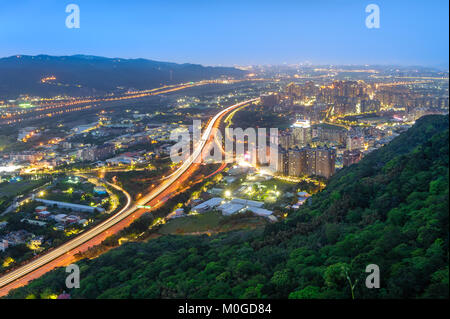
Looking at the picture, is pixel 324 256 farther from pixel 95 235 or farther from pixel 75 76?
pixel 75 76

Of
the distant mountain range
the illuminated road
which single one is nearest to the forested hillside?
the illuminated road

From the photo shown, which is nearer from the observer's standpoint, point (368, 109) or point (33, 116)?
point (368, 109)

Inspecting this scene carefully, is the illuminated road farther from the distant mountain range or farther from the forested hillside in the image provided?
the distant mountain range

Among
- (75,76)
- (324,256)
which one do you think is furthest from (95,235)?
(75,76)

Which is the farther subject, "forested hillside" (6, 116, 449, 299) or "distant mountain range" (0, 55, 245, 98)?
"distant mountain range" (0, 55, 245, 98)
